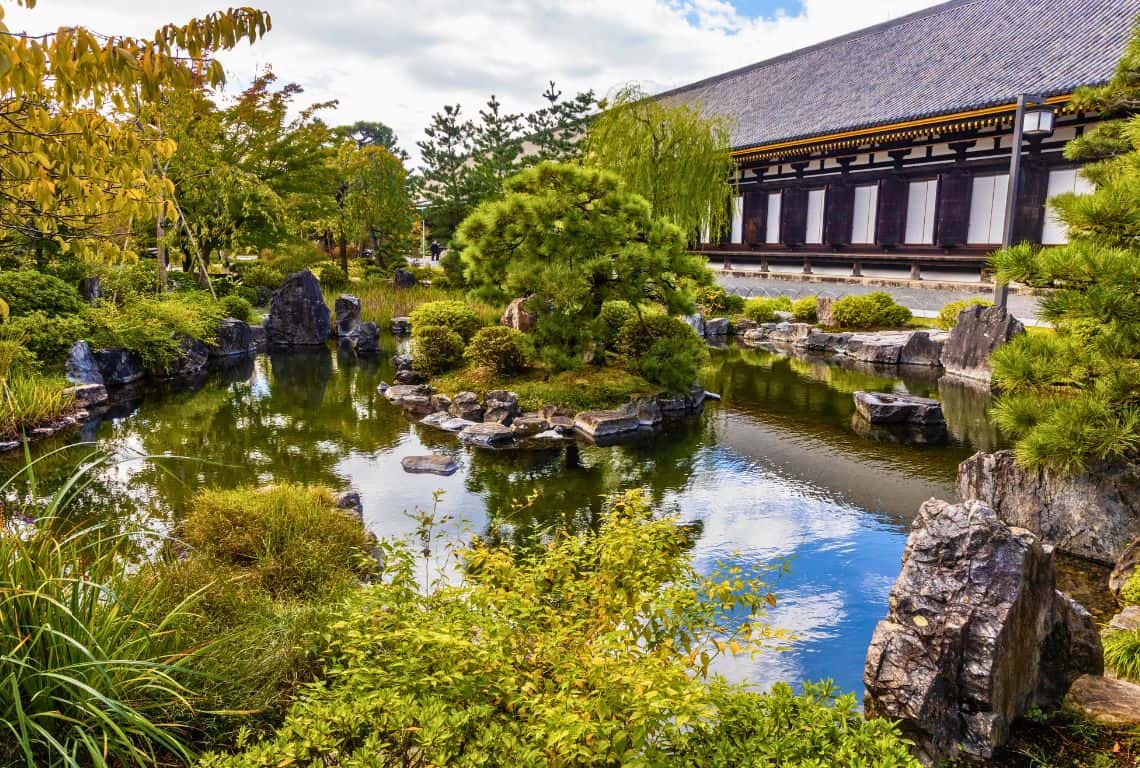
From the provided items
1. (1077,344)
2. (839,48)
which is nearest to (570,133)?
(839,48)

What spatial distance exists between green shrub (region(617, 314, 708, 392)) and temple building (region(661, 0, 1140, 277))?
8.97 m

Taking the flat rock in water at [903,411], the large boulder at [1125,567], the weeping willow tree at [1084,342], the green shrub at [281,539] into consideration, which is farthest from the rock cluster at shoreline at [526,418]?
the large boulder at [1125,567]

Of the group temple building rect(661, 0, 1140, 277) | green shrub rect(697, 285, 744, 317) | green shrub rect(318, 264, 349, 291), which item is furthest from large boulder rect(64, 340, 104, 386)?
temple building rect(661, 0, 1140, 277)

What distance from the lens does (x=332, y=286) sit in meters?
26.8

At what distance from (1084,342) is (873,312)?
47.1ft

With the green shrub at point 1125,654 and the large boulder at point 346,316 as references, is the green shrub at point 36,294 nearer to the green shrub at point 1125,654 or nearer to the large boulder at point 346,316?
the large boulder at point 346,316

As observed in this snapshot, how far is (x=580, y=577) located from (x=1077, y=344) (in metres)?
4.51

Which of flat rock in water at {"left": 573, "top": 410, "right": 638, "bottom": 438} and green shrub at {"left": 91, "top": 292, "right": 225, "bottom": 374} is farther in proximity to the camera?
green shrub at {"left": 91, "top": 292, "right": 225, "bottom": 374}

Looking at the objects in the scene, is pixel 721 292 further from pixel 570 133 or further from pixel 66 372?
pixel 66 372

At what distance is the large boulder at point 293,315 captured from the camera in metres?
19.7

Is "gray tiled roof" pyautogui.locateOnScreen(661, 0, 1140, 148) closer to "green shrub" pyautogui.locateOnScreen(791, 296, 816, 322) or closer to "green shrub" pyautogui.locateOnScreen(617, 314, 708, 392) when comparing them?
"green shrub" pyautogui.locateOnScreen(791, 296, 816, 322)

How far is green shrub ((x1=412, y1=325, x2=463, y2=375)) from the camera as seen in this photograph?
1387cm

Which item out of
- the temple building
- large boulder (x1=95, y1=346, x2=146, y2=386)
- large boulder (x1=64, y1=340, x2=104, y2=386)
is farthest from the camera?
the temple building

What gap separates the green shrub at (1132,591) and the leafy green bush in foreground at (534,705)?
3.41m
